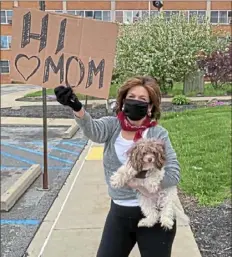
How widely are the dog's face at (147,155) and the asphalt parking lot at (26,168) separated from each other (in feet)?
8.60

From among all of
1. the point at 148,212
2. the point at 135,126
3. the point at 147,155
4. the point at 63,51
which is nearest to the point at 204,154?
the point at 63,51

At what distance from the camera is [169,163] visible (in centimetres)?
272

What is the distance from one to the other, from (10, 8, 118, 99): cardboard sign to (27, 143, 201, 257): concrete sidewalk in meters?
1.97

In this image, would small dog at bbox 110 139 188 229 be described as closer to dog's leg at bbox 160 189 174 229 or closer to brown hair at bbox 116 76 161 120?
dog's leg at bbox 160 189 174 229

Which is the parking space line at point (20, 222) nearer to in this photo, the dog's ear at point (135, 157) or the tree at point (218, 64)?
the dog's ear at point (135, 157)

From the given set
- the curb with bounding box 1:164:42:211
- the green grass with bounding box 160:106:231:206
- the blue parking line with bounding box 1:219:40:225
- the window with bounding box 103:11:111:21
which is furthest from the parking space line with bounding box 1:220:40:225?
the window with bounding box 103:11:111:21

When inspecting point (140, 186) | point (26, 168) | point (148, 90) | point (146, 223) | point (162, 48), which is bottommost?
point (26, 168)

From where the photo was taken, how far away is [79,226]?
5.31 m

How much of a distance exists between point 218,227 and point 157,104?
8.69ft

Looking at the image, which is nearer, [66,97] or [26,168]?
[66,97]

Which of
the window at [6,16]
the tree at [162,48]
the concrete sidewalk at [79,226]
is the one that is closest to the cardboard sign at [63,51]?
the concrete sidewalk at [79,226]

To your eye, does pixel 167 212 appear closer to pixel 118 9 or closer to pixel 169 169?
pixel 169 169

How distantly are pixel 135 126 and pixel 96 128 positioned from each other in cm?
23

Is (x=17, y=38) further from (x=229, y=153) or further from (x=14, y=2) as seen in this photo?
(x=14, y=2)
